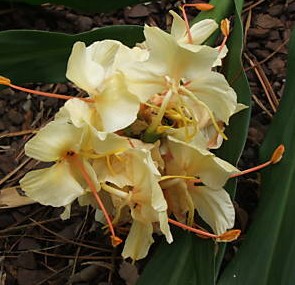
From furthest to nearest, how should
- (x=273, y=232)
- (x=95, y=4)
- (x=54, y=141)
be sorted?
(x=95, y=4) < (x=273, y=232) < (x=54, y=141)

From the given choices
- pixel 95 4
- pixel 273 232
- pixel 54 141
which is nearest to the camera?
pixel 54 141

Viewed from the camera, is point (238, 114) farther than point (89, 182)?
Yes

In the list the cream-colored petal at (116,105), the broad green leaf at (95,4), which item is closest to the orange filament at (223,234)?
the cream-colored petal at (116,105)

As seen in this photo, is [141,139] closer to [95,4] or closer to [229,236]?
[229,236]

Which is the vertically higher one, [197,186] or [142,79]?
[142,79]

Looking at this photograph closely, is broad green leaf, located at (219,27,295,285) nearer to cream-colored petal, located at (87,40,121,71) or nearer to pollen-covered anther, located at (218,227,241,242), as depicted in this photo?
pollen-covered anther, located at (218,227,241,242)

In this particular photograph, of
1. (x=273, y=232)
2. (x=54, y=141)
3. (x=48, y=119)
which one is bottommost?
(x=48, y=119)

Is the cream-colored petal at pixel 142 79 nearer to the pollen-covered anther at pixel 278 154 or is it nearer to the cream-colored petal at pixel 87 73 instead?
the cream-colored petal at pixel 87 73

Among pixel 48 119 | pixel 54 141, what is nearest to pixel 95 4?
pixel 48 119
